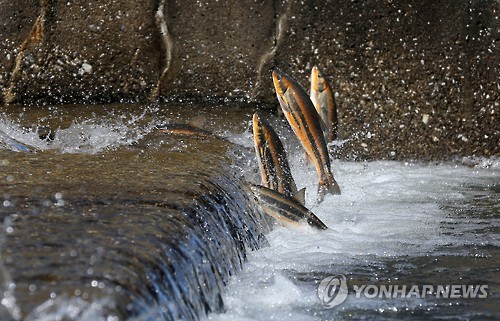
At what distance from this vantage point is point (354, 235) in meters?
4.64

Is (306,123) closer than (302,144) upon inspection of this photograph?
Yes

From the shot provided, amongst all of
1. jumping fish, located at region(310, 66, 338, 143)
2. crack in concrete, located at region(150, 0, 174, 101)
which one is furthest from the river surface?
jumping fish, located at region(310, 66, 338, 143)

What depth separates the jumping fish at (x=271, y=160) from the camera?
4902 millimetres

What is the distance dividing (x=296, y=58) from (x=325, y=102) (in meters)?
1.09

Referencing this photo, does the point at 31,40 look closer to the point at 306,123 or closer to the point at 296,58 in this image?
the point at 296,58

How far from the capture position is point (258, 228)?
4.49 metres

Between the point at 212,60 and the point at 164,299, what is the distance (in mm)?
4580

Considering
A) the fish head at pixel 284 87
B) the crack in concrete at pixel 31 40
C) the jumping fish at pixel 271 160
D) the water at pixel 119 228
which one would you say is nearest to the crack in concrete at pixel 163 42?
the crack in concrete at pixel 31 40

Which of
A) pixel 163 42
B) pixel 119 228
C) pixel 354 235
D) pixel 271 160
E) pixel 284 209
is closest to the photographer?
pixel 119 228

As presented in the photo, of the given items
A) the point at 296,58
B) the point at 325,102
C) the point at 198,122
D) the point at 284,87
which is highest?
the point at 296,58

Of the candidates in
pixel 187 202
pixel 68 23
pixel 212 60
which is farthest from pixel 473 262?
pixel 68 23

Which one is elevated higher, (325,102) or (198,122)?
(325,102)

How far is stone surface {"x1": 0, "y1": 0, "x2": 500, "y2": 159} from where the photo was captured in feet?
22.2

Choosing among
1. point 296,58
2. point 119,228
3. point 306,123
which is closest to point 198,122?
point 306,123
